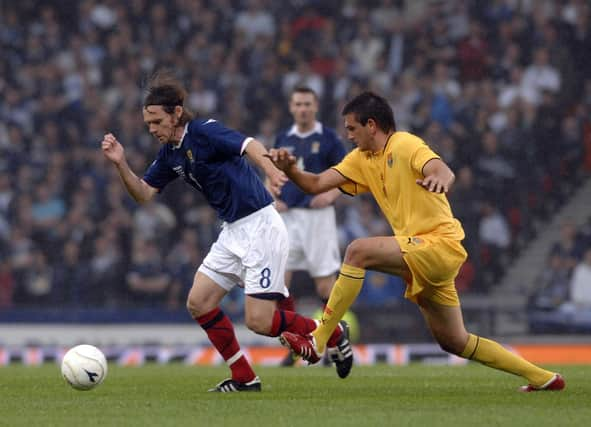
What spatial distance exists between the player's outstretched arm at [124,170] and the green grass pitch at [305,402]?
147 cm

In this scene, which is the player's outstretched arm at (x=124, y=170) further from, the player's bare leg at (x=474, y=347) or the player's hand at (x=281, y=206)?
the player's hand at (x=281, y=206)

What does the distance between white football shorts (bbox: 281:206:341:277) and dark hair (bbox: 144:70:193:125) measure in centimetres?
363

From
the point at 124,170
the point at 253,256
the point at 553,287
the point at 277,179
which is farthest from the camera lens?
the point at 553,287

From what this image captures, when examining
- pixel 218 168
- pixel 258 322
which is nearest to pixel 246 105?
pixel 218 168

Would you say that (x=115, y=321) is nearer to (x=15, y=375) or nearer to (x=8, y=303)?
(x=8, y=303)

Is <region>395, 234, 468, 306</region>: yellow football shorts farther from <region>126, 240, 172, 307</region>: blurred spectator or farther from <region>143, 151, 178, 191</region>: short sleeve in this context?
<region>126, 240, 172, 307</region>: blurred spectator

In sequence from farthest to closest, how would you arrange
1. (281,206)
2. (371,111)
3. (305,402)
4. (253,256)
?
(281,206) → (253,256) → (371,111) → (305,402)

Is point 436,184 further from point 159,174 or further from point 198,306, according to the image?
point 159,174

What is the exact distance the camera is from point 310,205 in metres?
12.4

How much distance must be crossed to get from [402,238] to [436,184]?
0.63 m

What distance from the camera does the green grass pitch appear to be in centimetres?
727

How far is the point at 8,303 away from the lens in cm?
1762

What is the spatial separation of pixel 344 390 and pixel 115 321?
804 cm

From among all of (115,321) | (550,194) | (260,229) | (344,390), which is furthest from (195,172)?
(550,194)
